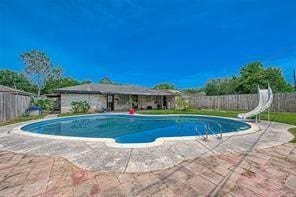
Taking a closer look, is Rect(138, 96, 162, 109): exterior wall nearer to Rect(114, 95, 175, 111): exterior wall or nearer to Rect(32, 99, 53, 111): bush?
Rect(114, 95, 175, 111): exterior wall

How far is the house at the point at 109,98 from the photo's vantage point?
18.2 meters

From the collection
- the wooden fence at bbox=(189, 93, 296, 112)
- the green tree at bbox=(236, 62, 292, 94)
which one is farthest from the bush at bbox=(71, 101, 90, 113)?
the green tree at bbox=(236, 62, 292, 94)

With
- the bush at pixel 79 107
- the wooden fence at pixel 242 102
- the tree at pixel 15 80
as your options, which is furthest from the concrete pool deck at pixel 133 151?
the tree at pixel 15 80

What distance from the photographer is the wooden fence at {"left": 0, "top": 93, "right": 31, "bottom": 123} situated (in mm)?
11577

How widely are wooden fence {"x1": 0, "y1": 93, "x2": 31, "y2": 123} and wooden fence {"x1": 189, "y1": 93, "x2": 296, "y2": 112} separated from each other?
62.6 feet

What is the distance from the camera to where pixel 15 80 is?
37406 millimetres

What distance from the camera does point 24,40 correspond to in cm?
3506

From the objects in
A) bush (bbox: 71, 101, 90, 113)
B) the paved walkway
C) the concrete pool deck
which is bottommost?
the paved walkway

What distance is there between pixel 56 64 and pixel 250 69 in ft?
113

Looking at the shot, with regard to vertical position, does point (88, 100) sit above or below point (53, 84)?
below

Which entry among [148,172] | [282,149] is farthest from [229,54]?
[148,172]

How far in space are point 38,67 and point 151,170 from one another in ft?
118

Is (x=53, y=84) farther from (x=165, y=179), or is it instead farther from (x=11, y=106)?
(x=165, y=179)

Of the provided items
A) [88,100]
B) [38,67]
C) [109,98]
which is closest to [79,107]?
[88,100]
